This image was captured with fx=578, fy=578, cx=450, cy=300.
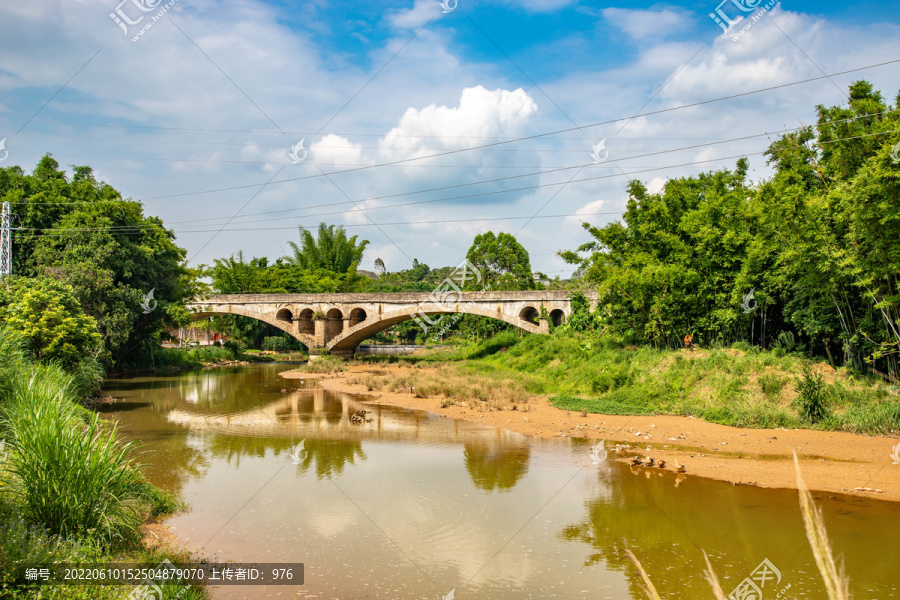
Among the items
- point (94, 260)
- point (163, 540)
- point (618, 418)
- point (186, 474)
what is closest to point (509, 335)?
point (618, 418)

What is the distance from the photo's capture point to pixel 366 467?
1397 cm

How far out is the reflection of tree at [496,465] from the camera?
12664 mm

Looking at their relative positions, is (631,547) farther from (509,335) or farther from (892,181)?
(509,335)

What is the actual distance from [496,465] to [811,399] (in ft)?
31.6

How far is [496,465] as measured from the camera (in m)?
14.1

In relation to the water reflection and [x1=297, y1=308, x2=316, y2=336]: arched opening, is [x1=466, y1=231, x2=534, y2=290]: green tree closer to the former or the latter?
[x1=297, y1=308, x2=316, y2=336]: arched opening

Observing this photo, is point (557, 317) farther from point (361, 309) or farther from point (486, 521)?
point (486, 521)

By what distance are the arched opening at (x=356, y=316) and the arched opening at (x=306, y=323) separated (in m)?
3.58

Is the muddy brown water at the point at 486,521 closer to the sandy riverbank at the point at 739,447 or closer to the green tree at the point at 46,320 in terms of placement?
the sandy riverbank at the point at 739,447

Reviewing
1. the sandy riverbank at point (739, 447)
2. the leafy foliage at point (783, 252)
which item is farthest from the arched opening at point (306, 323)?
the sandy riverbank at point (739, 447)

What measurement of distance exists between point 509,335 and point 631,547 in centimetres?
3033

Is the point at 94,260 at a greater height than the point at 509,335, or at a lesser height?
greater

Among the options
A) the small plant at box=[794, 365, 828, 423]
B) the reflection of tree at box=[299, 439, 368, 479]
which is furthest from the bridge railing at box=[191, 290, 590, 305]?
the reflection of tree at box=[299, 439, 368, 479]

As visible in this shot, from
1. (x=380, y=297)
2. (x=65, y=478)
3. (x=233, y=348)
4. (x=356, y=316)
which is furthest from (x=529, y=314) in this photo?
(x=65, y=478)
